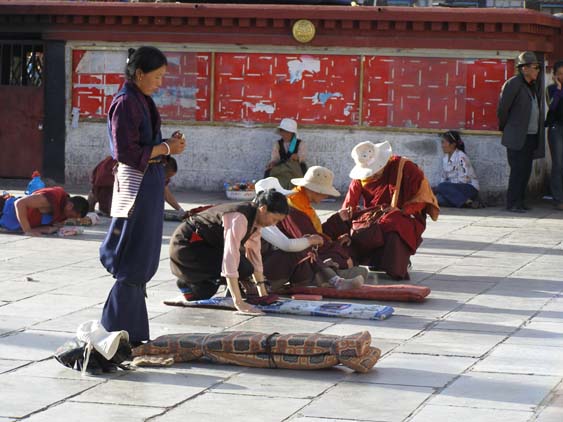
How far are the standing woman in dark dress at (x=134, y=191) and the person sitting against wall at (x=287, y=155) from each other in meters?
9.19

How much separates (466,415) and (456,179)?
1032 centimetres

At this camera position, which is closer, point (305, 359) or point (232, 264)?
point (305, 359)

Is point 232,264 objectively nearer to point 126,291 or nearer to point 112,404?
point 126,291

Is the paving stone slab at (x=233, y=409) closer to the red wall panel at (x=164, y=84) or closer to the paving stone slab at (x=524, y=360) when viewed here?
the paving stone slab at (x=524, y=360)

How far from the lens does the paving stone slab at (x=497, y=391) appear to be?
620 centimetres

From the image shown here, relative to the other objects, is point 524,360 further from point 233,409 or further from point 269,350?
point 233,409

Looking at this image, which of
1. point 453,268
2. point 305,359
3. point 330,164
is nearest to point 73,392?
point 305,359

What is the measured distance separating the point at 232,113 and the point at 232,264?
952cm

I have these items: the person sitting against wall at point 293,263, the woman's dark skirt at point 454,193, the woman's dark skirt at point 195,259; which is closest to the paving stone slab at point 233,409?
the woman's dark skirt at point 195,259

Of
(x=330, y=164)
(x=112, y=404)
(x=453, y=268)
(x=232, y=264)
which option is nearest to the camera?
(x=112, y=404)

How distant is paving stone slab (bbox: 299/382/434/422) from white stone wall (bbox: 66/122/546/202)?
33.3 feet

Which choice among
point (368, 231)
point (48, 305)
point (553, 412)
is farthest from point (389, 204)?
point (553, 412)

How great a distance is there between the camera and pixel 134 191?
6.97 metres

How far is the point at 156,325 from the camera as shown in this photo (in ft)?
26.8
